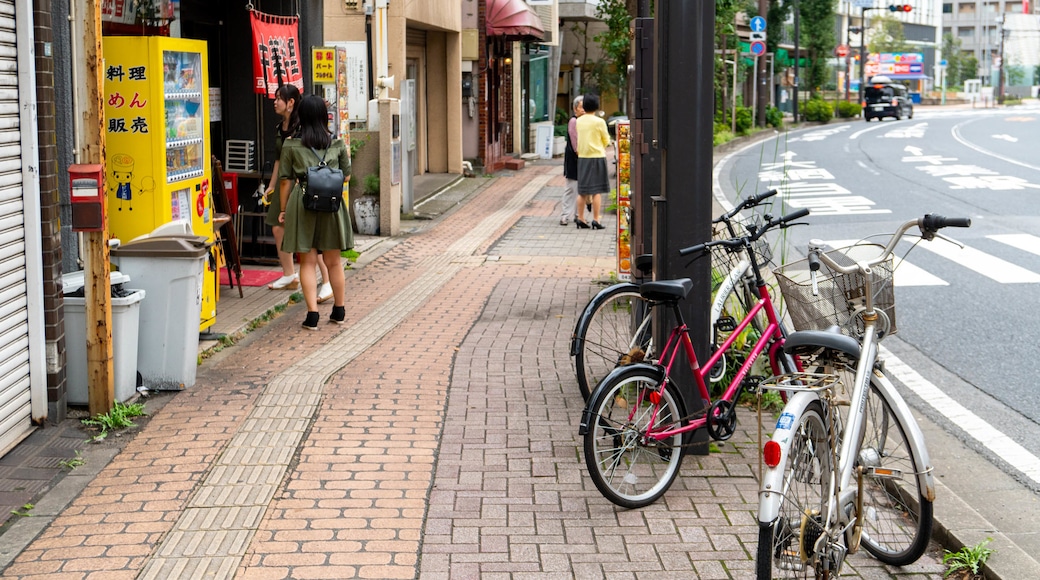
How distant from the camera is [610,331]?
269 inches

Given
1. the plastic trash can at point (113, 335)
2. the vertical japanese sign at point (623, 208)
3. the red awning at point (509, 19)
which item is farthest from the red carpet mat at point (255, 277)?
the red awning at point (509, 19)

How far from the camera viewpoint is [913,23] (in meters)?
111

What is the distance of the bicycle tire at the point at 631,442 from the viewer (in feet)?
16.4

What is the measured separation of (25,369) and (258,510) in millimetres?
1835

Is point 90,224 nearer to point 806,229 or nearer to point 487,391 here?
point 487,391

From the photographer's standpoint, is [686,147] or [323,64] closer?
[686,147]

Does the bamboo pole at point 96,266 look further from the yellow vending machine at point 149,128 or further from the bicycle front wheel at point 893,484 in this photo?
the bicycle front wheel at point 893,484

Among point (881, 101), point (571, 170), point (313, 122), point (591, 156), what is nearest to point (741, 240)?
point (313, 122)

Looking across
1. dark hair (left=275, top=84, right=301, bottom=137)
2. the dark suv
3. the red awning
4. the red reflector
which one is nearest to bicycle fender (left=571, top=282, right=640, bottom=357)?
the red reflector

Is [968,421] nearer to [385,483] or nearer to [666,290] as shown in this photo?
[666,290]

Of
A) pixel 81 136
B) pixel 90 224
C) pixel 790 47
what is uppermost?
pixel 790 47

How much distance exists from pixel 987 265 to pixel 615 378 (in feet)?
28.3

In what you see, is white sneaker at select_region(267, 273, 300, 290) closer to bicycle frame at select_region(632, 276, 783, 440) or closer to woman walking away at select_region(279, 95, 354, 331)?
woman walking away at select_region(279, 95, 354, 331)

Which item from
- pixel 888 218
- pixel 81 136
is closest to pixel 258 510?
pixel 81 136
